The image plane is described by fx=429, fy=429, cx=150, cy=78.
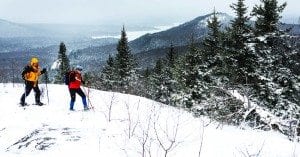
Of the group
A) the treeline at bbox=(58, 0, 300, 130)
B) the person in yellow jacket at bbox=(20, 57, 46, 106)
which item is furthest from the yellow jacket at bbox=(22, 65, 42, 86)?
the treeline at bbox=(58, 0, 300, 130)

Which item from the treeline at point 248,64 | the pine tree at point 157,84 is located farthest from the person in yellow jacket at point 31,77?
the pine tree at point 157,84

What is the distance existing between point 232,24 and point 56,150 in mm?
21162

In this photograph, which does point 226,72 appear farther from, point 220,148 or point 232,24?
point 220,148

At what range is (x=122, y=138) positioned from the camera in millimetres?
7902

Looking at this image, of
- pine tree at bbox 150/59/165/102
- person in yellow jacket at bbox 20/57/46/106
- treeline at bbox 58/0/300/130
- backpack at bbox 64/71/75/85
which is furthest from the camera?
pine tree at bbox 150/59/165/102

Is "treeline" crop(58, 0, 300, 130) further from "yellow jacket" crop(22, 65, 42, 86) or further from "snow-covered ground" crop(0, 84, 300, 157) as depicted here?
"snow-covered ground" crop(0, 84, 300, 157)

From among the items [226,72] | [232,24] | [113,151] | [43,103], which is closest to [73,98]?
[43,103]

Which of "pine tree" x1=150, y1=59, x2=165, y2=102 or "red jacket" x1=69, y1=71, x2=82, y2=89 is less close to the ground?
"red jacket" x1=69, y1=71, x2=82, y2=89

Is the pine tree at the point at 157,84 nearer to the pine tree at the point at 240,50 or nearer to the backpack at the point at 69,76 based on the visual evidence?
the pine tree at the point at 240,50

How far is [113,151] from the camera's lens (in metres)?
7.11

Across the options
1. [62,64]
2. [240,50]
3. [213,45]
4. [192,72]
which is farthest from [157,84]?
[240,50]

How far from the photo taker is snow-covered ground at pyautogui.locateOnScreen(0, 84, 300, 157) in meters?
7.09

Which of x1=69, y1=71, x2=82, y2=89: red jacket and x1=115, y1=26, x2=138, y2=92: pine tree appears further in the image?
x1=115, y1=26, x2=138, y2=92: pine tree

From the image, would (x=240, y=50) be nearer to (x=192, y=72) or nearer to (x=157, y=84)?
(x=192, y=72)
